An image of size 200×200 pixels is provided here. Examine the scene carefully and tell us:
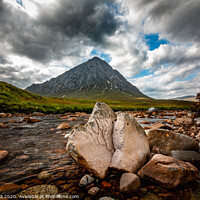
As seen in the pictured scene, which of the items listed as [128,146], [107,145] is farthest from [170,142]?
[107,145]

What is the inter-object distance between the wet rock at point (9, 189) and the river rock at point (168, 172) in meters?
3.65

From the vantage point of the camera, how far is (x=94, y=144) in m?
3.98

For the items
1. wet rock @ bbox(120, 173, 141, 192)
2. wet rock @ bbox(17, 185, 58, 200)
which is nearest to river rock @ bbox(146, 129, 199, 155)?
wet rock @ bbox(120, 173, 141, 192)

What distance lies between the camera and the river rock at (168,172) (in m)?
3.15

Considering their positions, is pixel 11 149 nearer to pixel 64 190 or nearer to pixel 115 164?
pixel 64 190

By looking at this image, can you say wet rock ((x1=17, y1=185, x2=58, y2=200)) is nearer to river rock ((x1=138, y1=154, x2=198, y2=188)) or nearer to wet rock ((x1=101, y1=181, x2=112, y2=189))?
wet rock ((x1=101, y1=181, x2=112, y2=189))

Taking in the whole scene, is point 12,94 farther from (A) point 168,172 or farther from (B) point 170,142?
(A) point 168,172

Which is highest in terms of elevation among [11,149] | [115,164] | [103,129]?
[103,129]

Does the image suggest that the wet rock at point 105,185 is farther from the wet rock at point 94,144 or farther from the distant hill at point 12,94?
the distant hill at point 12,94

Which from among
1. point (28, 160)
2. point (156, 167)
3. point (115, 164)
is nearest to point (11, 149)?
point (28, 160)

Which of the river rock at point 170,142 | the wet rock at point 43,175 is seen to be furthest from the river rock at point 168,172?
the wet rock at point 43,175

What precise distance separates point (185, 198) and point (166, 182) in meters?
0.47

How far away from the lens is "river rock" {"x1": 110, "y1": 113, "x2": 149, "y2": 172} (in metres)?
3.70

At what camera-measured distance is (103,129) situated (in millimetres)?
4594
